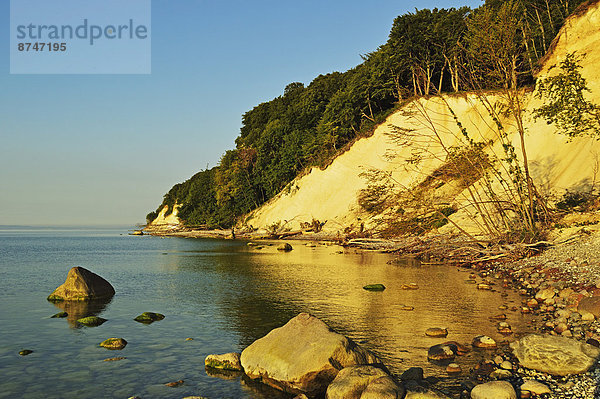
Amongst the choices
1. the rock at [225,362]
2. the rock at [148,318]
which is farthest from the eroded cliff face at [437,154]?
the rock at [225,362]

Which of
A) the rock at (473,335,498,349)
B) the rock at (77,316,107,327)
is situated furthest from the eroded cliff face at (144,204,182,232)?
the rock at (473,335,498,349)

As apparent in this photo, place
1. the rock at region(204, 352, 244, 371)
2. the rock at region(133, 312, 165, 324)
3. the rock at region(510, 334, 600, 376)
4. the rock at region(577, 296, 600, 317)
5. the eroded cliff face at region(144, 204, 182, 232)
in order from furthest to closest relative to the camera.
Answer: the eroded cliff face at region(144, 204, 182, 232) < the rock at region(133, 312, 165, 324) < the rock at region(577, 296, 600, 317) < the rock at region(204, 352, 244, 371) < the rock at region(510, 334, 600, 376)

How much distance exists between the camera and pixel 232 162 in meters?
88.4

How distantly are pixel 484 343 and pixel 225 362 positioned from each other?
6578 millimetres

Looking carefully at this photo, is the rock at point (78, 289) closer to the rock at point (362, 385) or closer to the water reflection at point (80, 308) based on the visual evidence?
the water reflection at point (80, 308)

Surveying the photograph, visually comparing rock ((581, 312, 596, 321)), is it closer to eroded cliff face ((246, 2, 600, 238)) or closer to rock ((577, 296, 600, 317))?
rock ((577, 296, 600, 317))

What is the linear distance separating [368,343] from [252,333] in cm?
379

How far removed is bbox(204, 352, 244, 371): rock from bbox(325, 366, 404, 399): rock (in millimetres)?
2924

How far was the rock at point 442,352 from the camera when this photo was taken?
35.5ft

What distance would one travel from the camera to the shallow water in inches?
401

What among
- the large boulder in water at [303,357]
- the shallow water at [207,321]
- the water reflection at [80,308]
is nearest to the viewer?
the large boulder in water at [303,357]

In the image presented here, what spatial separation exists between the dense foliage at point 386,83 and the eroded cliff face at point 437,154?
2360 mm

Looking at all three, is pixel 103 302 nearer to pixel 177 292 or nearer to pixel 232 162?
pixel 177 292

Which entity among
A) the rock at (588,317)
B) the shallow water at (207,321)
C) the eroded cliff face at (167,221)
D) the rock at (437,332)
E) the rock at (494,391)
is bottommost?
the shallow water at (207,321)
